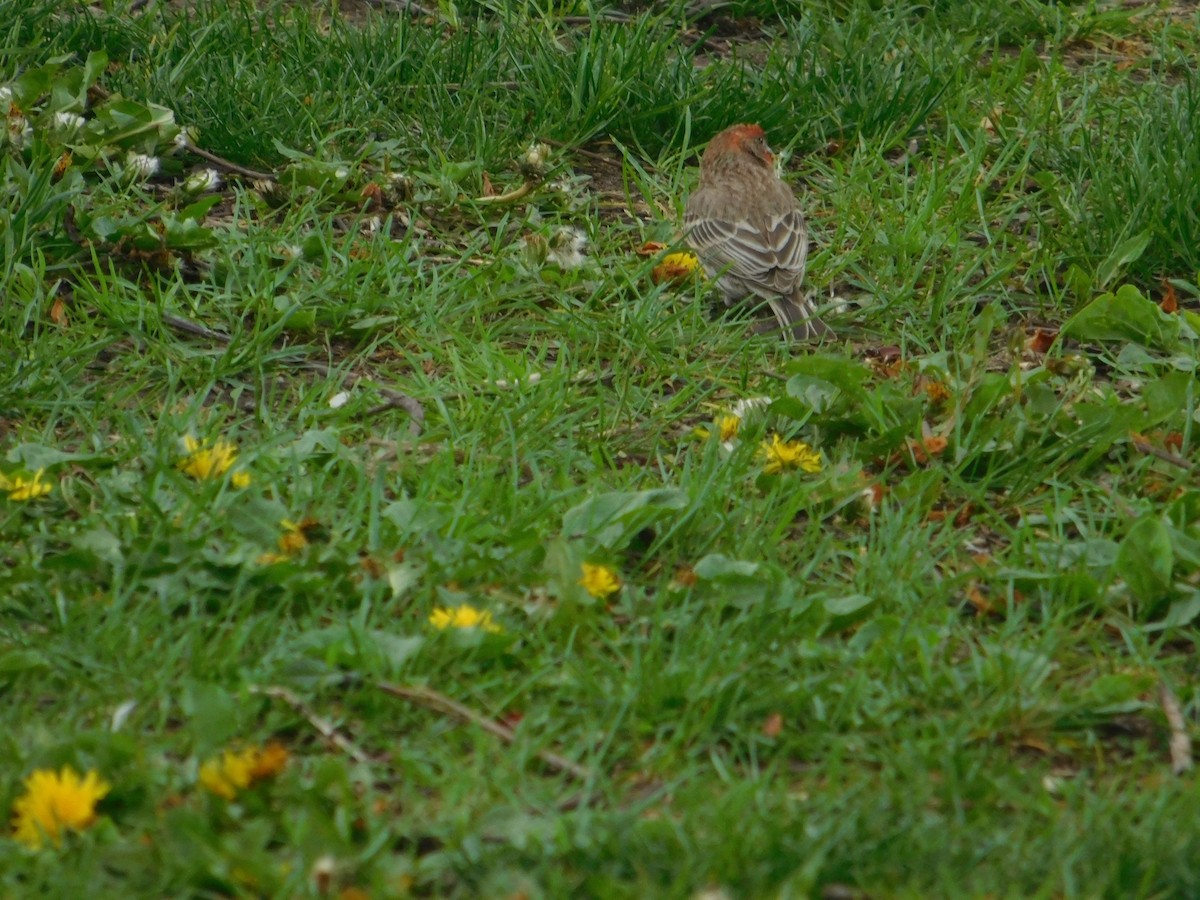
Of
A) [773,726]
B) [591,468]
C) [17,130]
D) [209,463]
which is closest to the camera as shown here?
[773,726]

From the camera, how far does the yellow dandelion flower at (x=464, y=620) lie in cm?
389

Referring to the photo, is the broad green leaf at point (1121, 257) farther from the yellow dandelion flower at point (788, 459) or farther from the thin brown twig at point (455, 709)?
the thin brown twig at point (455, 709)

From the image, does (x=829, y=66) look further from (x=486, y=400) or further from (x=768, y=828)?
(x=768, y=828)

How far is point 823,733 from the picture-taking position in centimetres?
370

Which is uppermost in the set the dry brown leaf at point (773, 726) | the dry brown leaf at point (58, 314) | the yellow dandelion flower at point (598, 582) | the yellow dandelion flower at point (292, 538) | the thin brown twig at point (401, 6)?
the dry brown leaf at point (773, 726)

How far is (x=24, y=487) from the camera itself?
14.3ft

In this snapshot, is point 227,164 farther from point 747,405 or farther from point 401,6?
point 747,405

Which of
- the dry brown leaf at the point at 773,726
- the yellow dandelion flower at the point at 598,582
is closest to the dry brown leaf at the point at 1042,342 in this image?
the yellow dandelion flower at the point at 598,582

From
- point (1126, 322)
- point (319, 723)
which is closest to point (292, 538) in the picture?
point (319, 723)

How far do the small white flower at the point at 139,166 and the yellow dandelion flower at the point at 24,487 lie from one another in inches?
87.3

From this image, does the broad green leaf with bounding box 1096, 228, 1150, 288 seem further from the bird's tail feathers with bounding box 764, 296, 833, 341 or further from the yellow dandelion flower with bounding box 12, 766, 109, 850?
the yellow dandelion flower with bounding box 12, 766, 109, 850

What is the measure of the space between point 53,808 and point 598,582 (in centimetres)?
145

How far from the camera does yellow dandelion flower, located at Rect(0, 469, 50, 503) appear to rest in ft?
14.2

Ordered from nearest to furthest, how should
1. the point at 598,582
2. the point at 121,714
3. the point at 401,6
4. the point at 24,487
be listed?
the point at 121,714, the point at 598,582, the point at 24,487, the point at 401,6
